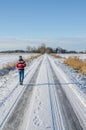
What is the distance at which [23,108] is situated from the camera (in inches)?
381

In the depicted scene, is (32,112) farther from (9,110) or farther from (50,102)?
(50,102)

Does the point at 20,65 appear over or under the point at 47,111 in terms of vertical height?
over

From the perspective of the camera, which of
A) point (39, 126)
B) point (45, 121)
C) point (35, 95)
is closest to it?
point (39, 126)

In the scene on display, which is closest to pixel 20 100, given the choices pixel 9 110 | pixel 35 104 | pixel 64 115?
pixel 35 104

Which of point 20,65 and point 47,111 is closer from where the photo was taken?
point 47,111

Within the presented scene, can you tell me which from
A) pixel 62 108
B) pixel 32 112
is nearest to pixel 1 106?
pixel 32 112

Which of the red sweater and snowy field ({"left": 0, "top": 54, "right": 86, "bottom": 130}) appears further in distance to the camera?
the red sweater

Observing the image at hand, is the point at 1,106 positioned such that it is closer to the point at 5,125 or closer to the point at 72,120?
the point at 5,125

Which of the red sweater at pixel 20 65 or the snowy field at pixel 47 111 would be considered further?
the red sweater at pixel 20 65

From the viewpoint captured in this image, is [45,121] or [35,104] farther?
[35,104]

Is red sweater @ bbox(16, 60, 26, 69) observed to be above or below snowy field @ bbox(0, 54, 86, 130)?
above

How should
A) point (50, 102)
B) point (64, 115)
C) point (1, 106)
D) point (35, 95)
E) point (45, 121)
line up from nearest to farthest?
point (45, 121) < point (64, 115) < point (1, 106) < point (50, 102) < point (35, 95)

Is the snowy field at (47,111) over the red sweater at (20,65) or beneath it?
beneath

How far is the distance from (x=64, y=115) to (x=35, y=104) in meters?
1.97
